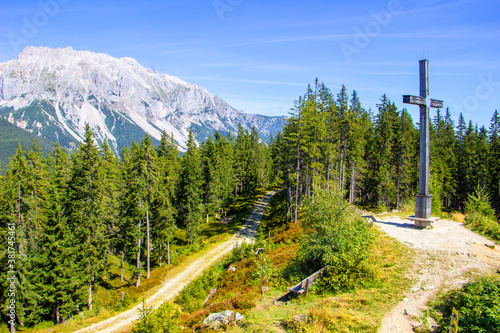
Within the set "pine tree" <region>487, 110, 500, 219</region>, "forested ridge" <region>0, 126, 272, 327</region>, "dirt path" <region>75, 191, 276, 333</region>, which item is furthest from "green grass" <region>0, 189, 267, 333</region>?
"pine tree" <region>487, 110, 500, 219</region>

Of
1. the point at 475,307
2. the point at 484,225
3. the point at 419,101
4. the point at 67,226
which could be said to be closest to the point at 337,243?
the point at 475,307

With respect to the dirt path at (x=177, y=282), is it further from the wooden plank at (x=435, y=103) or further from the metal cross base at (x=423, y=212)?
the wooden plank at (x=435, y=103)

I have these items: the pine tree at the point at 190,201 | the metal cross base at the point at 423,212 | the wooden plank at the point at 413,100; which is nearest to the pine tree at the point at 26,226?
the pine tree at the point at 190,201

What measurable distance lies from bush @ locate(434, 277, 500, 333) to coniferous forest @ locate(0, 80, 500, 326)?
8581mm

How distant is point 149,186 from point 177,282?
1186 centimetres

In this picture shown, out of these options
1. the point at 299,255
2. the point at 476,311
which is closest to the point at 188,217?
the point at 299,255

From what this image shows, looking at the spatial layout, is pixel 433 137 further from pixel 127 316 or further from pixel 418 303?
pixel 127 316

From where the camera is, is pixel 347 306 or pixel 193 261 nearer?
pixel 347 306

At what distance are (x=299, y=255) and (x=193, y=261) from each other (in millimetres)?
22391

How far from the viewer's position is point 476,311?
8945 mm

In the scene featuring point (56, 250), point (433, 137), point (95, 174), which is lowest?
point (56, 250)

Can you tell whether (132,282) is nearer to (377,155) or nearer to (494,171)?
(377,155)

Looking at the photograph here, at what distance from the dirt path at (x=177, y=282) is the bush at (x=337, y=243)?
342 inches

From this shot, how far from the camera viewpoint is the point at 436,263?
50.6 ft
